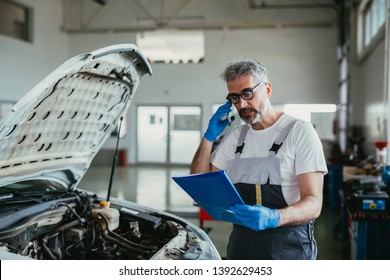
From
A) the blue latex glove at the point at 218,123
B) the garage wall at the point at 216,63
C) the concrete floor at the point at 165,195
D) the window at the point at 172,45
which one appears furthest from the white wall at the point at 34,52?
the blue latex glove at the point at 218,123

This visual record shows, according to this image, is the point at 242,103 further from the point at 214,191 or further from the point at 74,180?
the point at 74,180

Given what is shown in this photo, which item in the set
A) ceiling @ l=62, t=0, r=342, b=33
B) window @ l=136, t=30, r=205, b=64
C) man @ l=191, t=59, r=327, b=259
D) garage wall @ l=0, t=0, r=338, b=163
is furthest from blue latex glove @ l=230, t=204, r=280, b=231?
window @ l=136, t=30, r=205, b=64

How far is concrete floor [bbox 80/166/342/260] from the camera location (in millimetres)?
3494

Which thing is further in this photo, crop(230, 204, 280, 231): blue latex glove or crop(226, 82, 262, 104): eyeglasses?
crop(226, 82, 262, 104): eyeglasses

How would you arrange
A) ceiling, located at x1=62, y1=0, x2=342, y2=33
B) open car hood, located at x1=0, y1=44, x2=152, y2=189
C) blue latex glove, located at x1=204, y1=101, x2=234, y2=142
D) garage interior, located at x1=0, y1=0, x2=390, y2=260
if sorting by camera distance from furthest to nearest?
ceiling, located at x1=62, y1=0, x2=342, y2=33
garage interior, located at x1=0, y1=0, x2=390, y2=260
blue latex glove, located at x1=204, y1=101, x2=234, y2=142
open car hood, located at x1=0, y1=44, x2=152, y2=189

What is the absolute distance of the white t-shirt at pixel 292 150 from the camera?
137 centimetres

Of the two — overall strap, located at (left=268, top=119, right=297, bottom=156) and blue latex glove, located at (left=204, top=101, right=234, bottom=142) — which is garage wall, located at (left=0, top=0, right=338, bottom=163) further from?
overall strap, located at (left=268, top=119, right=297, bottom=156)

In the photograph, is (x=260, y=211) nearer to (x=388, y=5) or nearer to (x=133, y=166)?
(x=388, y=5)

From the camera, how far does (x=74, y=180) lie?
223 cm

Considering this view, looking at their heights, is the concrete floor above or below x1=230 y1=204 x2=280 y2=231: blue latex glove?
below

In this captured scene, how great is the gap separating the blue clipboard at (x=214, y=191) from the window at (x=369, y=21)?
4.79 metres

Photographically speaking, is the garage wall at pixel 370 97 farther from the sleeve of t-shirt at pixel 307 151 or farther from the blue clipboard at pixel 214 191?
the blue clipboard at pixel 214 191

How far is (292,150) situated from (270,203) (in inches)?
8.1

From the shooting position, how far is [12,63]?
8.12 metres
